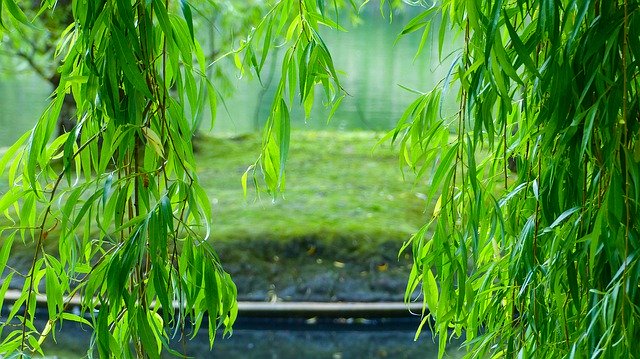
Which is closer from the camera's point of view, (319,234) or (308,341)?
(308,341)

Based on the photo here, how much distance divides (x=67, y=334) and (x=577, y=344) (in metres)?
3.26

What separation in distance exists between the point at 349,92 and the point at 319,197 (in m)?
5.03

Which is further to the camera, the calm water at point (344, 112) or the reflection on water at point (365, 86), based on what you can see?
the reflection on water at point (365, 86)

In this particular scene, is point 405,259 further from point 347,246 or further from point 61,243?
point 61,243

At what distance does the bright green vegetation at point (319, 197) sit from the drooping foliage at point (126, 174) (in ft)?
8.13

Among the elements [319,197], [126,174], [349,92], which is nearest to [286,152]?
[126,174]

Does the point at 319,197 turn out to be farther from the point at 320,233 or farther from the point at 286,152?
the point at 286,152

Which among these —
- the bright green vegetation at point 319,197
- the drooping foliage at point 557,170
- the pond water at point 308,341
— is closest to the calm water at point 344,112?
the pond water at point 308,341

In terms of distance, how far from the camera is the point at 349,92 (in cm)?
986

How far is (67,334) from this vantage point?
3.94 metres

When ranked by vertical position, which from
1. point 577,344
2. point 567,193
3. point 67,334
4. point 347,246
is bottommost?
point 67,334

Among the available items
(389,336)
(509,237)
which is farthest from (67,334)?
(509,237)

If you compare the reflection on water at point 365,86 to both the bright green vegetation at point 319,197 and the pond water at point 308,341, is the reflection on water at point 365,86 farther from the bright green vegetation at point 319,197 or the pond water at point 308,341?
the pond water at point 308,341

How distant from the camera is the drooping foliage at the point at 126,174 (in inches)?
37.1
